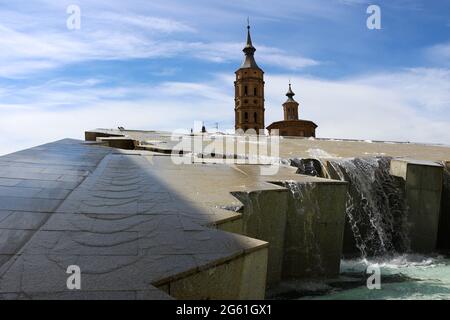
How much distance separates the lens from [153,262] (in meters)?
2.49

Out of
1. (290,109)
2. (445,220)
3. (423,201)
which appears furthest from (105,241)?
(290,109)

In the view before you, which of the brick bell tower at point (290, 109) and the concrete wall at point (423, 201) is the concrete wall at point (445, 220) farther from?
the brick bell tower at point (290, 109)

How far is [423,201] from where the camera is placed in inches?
351

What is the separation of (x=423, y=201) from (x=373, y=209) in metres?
1.04

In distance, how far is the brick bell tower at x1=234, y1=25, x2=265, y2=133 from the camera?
215 feet

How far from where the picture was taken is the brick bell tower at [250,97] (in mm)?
65438

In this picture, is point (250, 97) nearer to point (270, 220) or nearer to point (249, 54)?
point (249, 54)

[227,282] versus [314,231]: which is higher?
[227,282]

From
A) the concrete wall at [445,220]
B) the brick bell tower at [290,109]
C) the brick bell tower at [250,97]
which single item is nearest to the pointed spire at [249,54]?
the brick bell tower at [250,97]

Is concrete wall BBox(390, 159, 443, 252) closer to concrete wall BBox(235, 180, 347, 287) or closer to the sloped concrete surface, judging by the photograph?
concrete wall BBox(235, 180, 347, 287)

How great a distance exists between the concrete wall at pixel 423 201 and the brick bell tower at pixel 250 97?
55793mm

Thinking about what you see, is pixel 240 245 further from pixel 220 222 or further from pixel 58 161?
pixel 58 161

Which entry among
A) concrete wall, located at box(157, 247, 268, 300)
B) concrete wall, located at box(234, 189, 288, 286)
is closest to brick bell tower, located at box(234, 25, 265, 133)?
concrete wall, located at box(234, 189, 288, 286)
